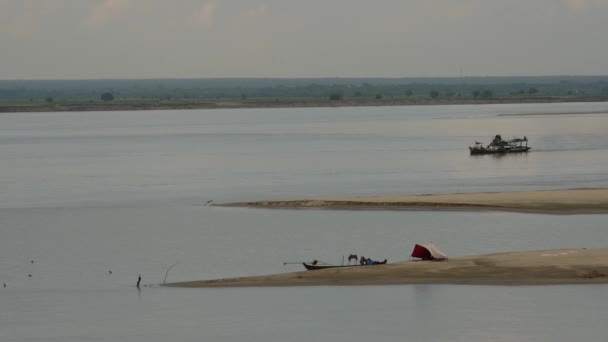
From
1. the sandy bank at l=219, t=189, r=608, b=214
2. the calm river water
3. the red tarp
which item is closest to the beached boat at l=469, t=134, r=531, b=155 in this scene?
the calm river water

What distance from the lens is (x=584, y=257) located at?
4169cm

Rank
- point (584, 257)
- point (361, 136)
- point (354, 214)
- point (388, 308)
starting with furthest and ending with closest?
point (361, 136) → point (354, 214) → point (584, 257) → point (388, 308)

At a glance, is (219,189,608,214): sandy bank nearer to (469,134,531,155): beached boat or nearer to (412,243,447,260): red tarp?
(412,243,447,260): red tarp

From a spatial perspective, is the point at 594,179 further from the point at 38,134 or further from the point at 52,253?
the point at 38,134

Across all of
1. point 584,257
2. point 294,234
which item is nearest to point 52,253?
point 294,234

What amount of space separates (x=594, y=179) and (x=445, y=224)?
71.2ft

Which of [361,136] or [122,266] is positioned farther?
[361,136]

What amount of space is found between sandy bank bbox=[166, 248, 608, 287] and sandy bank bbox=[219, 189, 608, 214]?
15996 millimetres

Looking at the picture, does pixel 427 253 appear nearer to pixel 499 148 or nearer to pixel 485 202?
pixel 485 202

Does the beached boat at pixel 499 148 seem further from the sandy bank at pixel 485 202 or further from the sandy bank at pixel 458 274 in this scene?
the sandy bank at pixel 458 274

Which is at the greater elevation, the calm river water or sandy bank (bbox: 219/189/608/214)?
sandy bank (bbox: 219/189/608/214)

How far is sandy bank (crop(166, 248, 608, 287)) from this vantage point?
3947 cm

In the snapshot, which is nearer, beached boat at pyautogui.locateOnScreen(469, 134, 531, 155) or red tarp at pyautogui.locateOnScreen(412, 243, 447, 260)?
red tarp at pyautogui.locateOnScreen(412, 243, 447, 260)

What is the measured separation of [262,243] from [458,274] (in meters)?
11.1
